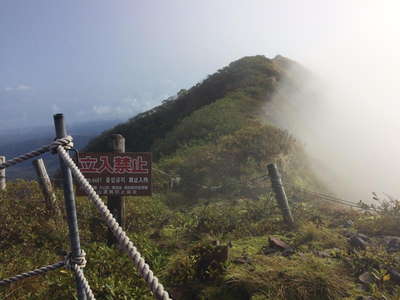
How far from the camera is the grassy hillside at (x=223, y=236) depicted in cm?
495

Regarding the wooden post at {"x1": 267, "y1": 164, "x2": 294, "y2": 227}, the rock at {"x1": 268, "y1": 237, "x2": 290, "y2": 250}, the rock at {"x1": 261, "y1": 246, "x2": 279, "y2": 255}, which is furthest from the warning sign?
the wooden post at {"x1": 267, "y1": 164, "x2": 294, "y2": 227}

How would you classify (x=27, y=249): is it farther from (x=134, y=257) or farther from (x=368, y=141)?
(x=368, y=141)

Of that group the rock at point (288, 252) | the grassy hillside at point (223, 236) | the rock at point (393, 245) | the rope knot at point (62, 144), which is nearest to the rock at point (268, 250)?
the grassy hillside at point (223, 236)

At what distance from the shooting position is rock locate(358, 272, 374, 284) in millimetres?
5410

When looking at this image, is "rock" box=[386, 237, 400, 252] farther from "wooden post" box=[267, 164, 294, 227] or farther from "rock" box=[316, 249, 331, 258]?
"wooden post" box=[267, 164, 294, 227]

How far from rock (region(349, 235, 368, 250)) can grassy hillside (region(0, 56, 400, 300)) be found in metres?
0.02

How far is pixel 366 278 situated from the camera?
18.0ft

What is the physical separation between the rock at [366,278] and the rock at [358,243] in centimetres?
129

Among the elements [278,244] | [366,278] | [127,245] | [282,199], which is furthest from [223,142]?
[127,245]

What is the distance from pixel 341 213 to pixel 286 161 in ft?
16.1

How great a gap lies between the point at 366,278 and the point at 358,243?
1543 mm

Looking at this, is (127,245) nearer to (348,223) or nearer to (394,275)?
(394,275)

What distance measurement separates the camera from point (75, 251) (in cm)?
261

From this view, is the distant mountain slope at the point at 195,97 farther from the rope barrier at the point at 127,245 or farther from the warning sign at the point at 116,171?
the rope barrier at the point at 127,245
